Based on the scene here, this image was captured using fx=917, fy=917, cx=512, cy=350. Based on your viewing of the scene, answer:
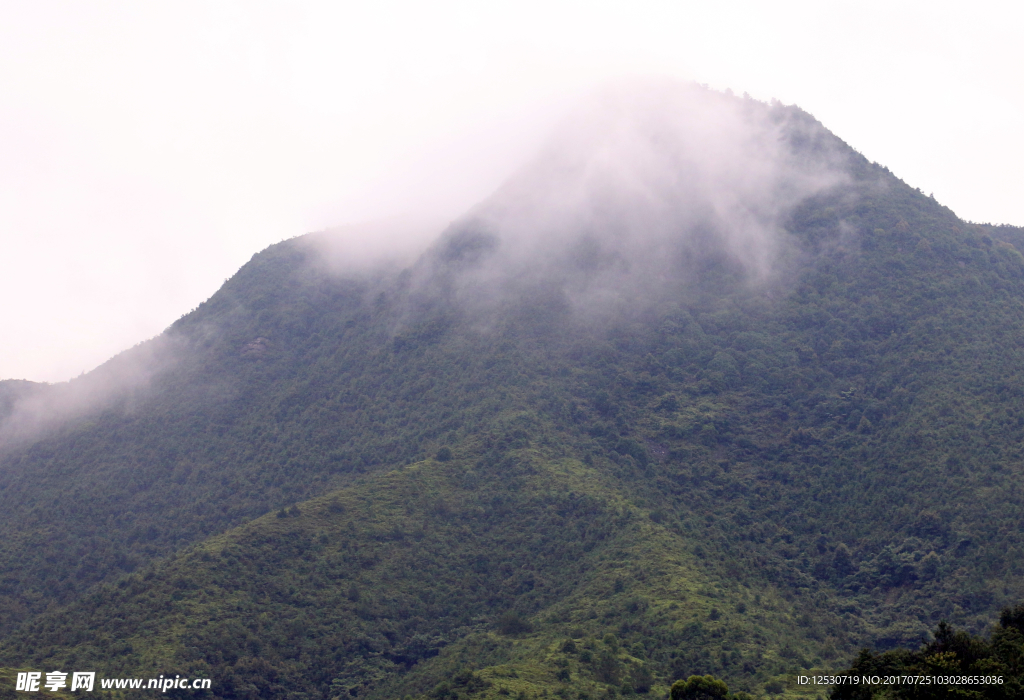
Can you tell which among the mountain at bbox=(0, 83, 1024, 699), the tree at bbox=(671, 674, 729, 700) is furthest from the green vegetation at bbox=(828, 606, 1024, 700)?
the mountain at bbox=(0, 83, 1024, 699)

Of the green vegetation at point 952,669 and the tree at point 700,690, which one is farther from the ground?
the green vegetation at point 952,669

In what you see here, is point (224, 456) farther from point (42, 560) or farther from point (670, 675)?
point (670, 675)

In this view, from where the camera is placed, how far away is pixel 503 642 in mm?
62938

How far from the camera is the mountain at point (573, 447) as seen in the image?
203 ft

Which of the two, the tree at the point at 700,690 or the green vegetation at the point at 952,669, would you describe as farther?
the tree at the point at 700,690

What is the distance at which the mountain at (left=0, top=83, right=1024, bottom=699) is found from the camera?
2432 inches

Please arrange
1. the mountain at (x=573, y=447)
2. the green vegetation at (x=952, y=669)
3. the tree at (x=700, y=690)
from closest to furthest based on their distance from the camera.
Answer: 1. the green vegetation at (x=952, y=669)
2. the tree at (x=700, y=690)
3. the mountain at (x=573, y=447)

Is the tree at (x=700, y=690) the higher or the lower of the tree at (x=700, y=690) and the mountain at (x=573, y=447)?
the lower

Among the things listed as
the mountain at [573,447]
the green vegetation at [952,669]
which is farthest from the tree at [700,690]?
the mountain at [573,447]

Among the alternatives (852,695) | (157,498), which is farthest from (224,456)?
(852,695)

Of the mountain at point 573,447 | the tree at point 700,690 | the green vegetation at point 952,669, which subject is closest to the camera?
the green vegetation at point 952,669

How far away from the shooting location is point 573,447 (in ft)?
276

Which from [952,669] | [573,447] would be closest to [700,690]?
[952,669]

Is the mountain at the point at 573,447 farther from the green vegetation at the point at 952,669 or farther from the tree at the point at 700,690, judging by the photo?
the green vegetation at the point at 952,669
